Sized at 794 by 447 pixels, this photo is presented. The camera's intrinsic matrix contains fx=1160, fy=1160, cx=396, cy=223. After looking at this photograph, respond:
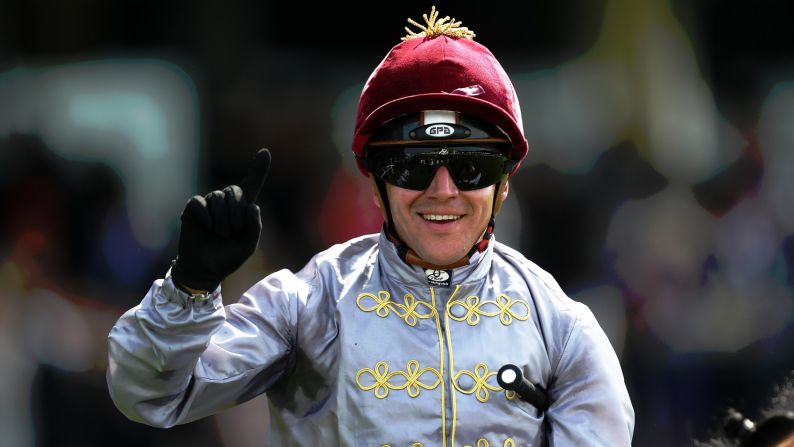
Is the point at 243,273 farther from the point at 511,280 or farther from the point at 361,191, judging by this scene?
the point at 511,280

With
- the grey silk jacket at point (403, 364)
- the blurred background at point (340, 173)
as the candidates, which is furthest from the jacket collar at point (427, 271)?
the blurred background at point (340, 173)

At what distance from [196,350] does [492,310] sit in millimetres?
807

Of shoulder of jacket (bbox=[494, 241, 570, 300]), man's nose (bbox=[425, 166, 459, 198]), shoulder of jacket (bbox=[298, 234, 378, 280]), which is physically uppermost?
man's nose (bbox=[425, 166, 459, 198])

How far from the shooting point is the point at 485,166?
3.06 metres

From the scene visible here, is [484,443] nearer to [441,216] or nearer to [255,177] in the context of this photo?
[441,216]

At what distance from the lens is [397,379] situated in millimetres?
2938

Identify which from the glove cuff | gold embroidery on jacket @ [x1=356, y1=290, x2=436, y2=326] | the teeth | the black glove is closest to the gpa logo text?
the teeth

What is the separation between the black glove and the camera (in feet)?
8.75

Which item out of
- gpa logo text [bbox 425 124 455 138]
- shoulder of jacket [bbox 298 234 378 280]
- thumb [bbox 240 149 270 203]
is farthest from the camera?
shoulder of jacket [bbox 298 234 378 280]

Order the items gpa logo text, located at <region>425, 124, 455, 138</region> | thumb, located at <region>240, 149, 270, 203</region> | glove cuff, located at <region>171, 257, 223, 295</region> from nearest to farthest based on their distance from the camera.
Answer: glove cuff, located at <region>171, 257, 223, 295</region> < thumb, located at <region>240, 149, 270, 203</region> < gpa logo text, located at <region>425, 124, 455, 138</region>

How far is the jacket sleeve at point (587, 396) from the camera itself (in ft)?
9.60

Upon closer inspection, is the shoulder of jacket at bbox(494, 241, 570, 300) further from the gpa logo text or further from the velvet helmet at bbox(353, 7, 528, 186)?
the gpa logo text

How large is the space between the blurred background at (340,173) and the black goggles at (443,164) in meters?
2.58

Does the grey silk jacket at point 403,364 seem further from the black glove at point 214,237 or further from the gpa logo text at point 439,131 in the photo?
the gpa logo text at point 439,131
